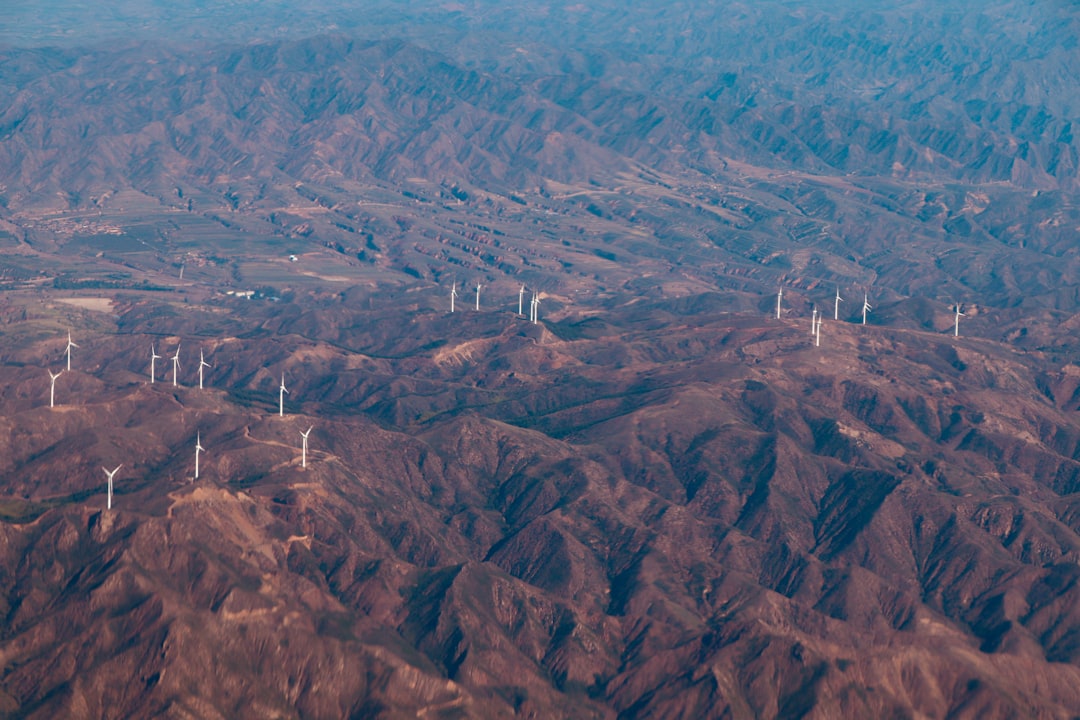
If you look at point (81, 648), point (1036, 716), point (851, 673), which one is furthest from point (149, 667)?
point (1036, 716)

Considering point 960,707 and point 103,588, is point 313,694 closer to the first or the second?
point 103,588

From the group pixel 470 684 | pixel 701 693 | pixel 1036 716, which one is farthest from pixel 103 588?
pixel 1036 716

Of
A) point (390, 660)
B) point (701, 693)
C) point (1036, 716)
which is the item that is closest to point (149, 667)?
point (390, 660)

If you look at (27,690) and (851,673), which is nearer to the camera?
(27,690)

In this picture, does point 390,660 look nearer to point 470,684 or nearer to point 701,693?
point 470,684

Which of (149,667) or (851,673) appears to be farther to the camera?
(851,673)

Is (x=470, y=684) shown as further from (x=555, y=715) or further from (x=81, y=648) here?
(x=81, y=648)

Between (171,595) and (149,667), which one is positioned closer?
(149,667)
